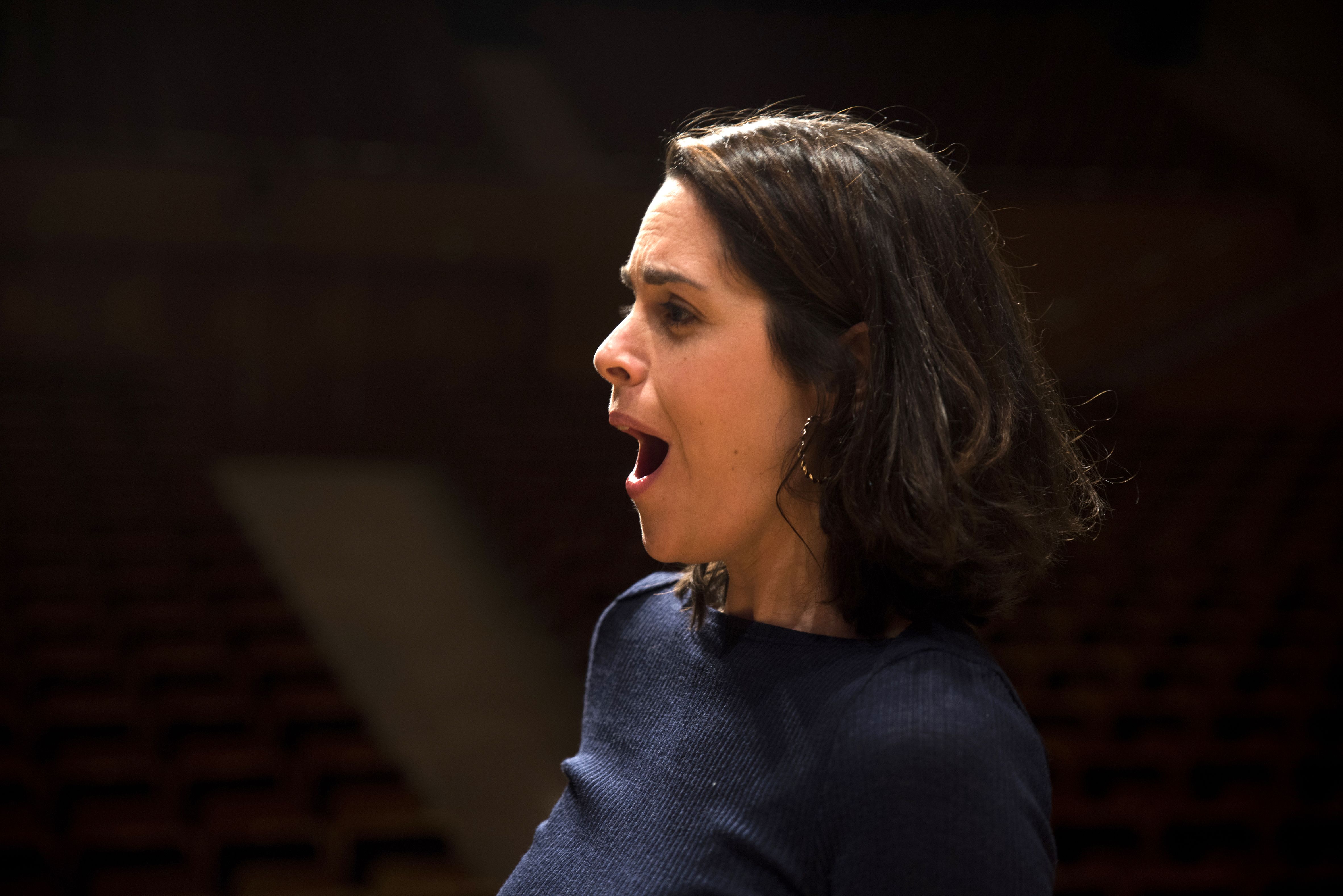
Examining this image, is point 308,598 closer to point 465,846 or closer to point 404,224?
point 465,846

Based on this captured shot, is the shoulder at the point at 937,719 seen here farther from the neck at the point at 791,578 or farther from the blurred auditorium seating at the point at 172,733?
the blurred auditorium seating at the point at 172,733

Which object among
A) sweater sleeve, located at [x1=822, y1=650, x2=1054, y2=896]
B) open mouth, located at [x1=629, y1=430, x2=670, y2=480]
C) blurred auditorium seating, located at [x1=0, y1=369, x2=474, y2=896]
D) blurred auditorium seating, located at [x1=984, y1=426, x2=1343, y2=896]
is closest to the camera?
sweater sleeve, located at [x1=822, y1=650, x2=1054, y2=896]

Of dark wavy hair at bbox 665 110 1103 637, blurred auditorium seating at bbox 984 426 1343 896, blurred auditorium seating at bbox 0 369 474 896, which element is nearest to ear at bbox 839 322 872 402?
Result: dark wavy hair at bbox 665 110 1103 637

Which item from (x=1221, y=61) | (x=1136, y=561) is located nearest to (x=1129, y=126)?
(x=1221, y=61)

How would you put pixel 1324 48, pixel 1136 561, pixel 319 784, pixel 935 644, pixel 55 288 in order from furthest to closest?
pixel 1324 48, pixel 55 288, pixel 1136 561, pixel 319 784, pixel 935 644

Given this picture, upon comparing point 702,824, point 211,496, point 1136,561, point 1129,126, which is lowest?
point 1136,561

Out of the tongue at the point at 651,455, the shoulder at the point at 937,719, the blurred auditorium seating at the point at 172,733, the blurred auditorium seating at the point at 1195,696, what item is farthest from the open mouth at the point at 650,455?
the blurred auditorium seating at the point at 172,733

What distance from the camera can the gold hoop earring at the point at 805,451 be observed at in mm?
306

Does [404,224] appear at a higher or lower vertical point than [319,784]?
higher

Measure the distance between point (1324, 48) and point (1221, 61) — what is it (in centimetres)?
35

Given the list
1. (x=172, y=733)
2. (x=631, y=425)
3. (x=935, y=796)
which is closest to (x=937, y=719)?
(x=935, y=796)

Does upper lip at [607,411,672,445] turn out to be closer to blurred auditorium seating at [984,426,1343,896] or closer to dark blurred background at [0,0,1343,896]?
dark blurred background at [0,0,1343,896]

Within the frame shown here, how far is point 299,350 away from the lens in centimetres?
359

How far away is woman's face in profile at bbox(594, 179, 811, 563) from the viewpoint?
0.99 ft
